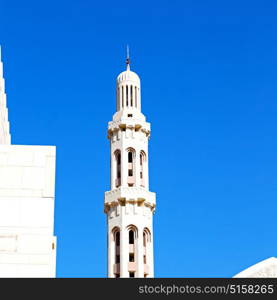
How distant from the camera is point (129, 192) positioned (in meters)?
57.5

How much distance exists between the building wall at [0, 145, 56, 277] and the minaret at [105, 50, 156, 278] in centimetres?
3841

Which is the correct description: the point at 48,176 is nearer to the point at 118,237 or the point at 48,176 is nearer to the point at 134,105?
the point at 118,237

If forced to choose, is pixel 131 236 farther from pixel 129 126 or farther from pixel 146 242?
pixel 129 126

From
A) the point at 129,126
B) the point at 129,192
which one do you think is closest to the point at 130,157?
the point at 129,126

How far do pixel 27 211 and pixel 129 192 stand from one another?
135 feet

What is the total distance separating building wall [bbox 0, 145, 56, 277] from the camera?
15703 millimetres

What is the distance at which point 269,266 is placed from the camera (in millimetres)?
13836

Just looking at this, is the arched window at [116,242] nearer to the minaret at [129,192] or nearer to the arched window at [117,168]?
the minaret at [129,192]

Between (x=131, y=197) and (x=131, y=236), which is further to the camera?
(x=131, y=236)

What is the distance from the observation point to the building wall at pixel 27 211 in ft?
51.5

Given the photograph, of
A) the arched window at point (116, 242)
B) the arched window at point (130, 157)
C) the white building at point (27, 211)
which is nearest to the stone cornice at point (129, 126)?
the arched window at point (130, 157)

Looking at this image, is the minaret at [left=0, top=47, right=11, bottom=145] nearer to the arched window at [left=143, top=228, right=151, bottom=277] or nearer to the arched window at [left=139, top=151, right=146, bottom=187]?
the arched window at [left=143, top=228, right=151, bottom=277]

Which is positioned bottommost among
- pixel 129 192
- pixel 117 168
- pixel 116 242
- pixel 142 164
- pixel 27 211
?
pixel 27 211

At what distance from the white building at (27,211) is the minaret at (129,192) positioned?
1513 inches
